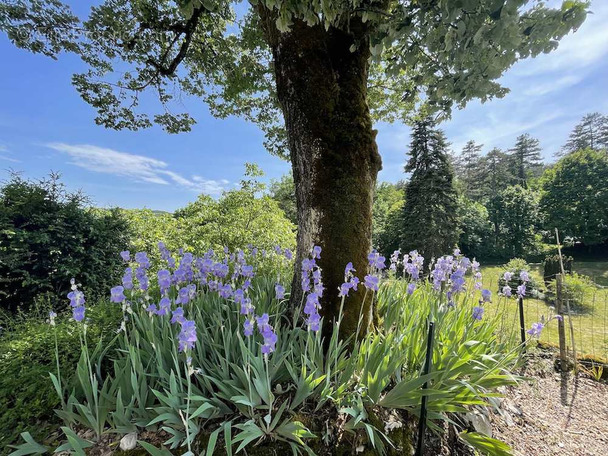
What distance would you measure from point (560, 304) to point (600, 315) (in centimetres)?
767

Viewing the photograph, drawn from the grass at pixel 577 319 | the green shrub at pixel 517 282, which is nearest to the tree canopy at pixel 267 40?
the grass at pixel 577 319

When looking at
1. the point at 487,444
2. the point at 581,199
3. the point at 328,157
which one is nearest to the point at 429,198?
the point at 581,199

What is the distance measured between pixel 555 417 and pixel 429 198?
58.1 feet

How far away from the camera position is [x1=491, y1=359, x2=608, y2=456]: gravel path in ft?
8.30

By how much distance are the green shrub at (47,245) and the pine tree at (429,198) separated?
58.7 feet

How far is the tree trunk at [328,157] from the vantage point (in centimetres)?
260

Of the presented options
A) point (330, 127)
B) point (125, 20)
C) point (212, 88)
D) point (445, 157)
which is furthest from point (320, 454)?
point (445, 157)

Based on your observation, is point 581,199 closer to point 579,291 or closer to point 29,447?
point 579,291

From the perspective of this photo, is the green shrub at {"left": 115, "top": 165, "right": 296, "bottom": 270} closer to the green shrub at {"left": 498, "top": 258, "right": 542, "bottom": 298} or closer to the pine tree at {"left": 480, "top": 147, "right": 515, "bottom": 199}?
the green shrub at {"left": 498, "top": 258, "right": 542, "bottom": 298}

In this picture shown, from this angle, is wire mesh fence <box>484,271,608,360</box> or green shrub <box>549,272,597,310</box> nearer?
wire mesh fence <box>484,271,608,360</box>

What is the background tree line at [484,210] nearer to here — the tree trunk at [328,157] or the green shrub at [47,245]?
the green shrub at [47,245]

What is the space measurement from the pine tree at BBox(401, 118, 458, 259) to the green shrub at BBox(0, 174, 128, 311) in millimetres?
17891

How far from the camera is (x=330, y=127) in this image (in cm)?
267

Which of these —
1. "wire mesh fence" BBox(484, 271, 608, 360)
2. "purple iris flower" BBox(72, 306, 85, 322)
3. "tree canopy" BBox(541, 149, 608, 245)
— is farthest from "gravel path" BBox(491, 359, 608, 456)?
"tree canopy" BBox(541, 149, 608, 245)
